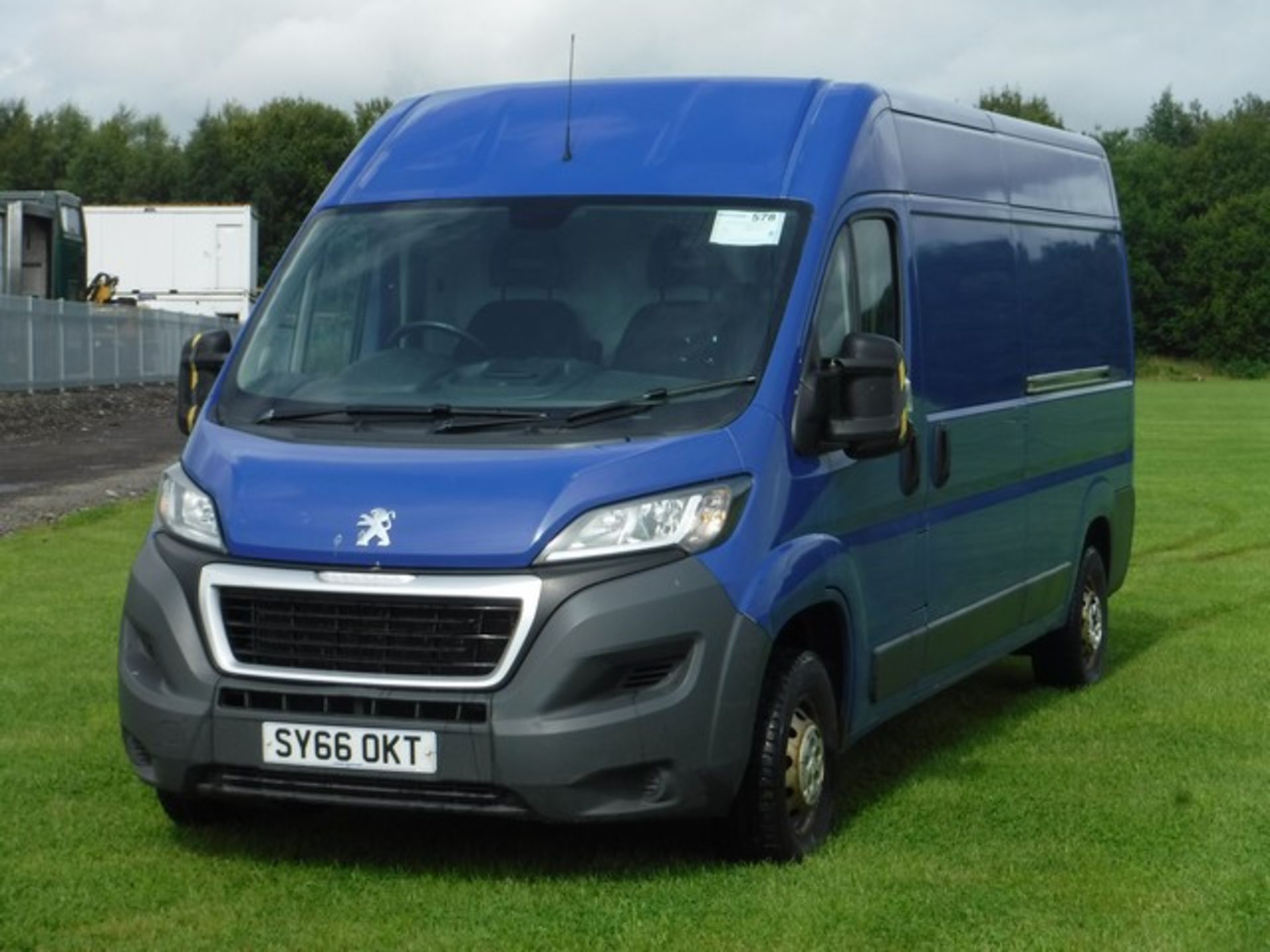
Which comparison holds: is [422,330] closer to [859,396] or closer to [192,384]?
[192,384]

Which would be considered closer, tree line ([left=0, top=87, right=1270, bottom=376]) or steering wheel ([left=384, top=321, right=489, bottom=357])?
steering wheel ([left=384, top=321, right=489, bottom=357])

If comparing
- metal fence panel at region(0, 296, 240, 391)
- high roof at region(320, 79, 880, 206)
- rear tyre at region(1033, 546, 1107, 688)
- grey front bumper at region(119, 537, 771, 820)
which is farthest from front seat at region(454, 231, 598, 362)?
metal fence panel at region(0, 296, 240, 391)

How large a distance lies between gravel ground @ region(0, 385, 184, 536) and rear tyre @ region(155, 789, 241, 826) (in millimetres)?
11112

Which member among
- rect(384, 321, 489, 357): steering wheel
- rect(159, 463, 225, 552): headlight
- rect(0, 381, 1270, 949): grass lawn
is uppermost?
rect(384, 321, 489, 357): steering wheel

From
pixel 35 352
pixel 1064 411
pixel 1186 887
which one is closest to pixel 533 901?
pixel 1186 887

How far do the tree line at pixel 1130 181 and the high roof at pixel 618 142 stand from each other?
87095 mm

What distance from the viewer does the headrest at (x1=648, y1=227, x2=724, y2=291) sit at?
8055mm

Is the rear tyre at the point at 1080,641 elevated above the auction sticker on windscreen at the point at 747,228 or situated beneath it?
situated beneath

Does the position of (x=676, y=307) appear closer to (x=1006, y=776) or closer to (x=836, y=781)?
(x=836, y=781)

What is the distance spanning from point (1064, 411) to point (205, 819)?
4723 millimetres

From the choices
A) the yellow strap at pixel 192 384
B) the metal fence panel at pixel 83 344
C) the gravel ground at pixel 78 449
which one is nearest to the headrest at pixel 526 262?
the yellow strap at pixel 192 384

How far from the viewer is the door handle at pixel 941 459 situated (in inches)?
362

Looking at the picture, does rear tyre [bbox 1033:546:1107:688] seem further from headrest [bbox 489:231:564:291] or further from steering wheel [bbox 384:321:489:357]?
steering wheel [bbox 384:321:489:357]

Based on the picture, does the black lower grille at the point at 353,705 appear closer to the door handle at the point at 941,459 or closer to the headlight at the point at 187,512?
the headlight at the point at 187,512
